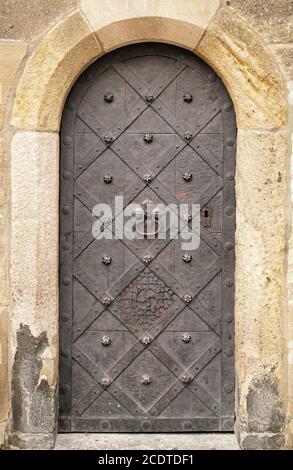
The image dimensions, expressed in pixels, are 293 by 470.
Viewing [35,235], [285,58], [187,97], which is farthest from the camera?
[187,97]

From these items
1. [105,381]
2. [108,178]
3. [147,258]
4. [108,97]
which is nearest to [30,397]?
[105,381]

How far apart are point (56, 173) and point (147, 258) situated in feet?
1.92

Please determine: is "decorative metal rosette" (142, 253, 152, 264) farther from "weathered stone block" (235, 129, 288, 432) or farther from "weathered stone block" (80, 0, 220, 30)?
"weathered stone block" (80, 0, 220, 30)

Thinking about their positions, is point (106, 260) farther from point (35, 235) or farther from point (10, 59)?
point (10, 59)

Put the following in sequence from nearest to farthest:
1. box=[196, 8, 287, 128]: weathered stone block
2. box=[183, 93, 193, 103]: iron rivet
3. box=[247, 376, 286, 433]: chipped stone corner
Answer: box=[196, 8, 287, 128]: weathered stone block, box=[247, 376, 286, 433]: chipped stone corner, box=[183, 93, 193, 103]: iron rivet

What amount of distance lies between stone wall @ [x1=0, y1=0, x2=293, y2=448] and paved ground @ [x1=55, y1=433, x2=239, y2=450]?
0.36 ft

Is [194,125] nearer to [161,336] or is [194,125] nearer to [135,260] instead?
[135,260]

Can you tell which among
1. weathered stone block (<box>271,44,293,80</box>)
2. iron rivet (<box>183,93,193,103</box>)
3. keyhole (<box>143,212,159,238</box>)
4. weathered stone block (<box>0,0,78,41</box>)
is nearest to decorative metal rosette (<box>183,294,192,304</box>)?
keyhole (<box>143,212,159,238</box>)

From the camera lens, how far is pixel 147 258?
11.1ft

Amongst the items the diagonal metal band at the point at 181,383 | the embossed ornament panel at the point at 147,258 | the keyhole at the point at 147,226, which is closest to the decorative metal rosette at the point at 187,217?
the embossed ornament panel at the point at 147,258

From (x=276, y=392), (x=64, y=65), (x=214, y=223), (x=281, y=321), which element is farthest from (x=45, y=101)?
(x=276, y=392)

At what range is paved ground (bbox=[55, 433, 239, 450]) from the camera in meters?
3.32

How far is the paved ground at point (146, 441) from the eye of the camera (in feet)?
10.9

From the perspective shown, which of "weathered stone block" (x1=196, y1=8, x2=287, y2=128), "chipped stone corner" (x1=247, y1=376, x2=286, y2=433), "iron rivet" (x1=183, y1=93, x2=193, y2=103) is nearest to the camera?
"weathered stone block" (x1=196, y1=8, x2=287, y2=128)
